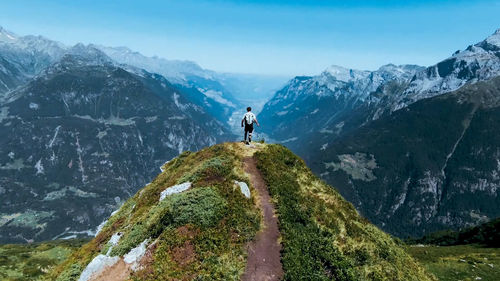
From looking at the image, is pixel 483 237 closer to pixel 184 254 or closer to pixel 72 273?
pixel 184 254

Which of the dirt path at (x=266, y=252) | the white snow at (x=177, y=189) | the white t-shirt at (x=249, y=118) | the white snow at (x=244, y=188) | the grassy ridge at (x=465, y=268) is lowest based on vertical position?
the grassy ridge at (x=465, y=268)

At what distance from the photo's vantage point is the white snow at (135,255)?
30.9 m

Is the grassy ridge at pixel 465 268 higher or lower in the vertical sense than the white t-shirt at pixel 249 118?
lower

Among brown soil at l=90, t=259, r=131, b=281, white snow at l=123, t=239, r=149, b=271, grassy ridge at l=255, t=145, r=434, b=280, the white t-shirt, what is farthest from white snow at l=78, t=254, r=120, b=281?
the white t-shirt

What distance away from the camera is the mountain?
96.8 feet

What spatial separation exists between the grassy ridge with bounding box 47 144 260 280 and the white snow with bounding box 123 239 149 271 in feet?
2.38

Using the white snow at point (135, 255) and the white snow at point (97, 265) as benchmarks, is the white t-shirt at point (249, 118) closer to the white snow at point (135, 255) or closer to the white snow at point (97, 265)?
the white snow at point (135, 255)

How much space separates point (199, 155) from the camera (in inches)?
2076

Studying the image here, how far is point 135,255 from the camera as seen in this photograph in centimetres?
3186

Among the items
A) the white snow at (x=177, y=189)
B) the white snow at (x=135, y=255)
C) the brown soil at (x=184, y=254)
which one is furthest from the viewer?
the white snow at (x=177, y=189)

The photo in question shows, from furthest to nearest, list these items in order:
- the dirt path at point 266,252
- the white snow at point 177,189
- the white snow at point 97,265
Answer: the white snow at point 177,189
the white snow at point 97,265
the dirt path at point 266,252

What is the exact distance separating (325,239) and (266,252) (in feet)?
19.9

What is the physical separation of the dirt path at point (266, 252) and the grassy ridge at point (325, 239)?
2.45 ft

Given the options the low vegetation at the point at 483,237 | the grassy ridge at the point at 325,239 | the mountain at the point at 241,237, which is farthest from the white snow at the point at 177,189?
the low vegetation at the point at 483,237
